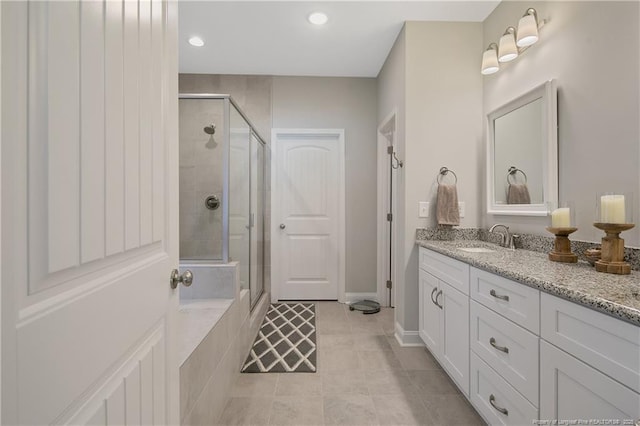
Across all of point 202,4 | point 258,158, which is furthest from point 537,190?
point 202,4

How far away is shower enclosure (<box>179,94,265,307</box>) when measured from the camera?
207cm

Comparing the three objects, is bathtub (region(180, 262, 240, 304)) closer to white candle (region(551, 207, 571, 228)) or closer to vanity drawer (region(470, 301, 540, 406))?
vanity drawer (region(470, 301, 540, 406))

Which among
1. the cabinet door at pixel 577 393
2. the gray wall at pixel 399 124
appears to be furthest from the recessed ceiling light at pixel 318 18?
the cabinet door at pixel 577 393

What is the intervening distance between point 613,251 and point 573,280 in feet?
1.07

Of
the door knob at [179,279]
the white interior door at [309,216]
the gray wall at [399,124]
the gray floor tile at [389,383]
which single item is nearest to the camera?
the door knob at [179,279]

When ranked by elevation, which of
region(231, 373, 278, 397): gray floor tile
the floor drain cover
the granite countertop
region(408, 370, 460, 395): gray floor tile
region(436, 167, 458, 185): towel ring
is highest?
region(436, 167, 458, 185): towel ring

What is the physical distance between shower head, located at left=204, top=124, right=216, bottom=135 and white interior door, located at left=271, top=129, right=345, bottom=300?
1.28 metres

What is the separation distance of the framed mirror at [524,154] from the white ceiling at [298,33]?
2.93 ft

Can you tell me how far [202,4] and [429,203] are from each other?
2302 millimetres

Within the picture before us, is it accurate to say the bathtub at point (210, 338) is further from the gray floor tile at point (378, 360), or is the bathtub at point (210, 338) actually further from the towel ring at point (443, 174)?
the towel ring at point (443, 174)

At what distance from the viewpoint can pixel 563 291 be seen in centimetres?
92

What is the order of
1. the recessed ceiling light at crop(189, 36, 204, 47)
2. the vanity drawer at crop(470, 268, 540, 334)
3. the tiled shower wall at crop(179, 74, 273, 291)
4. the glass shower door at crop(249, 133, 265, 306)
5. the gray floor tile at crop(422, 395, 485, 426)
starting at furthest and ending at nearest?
the tiled shower wall at crop(179, 74, 273, 291) < the glass shower door at crop(249, 133, 265, 306) < the recessed ceiling light at crop(189, 36, 204, 47) < the gray floor tile at crop(422, 395, 485, 426) < the vanity drawer at crop(470, 268, 540, 334)

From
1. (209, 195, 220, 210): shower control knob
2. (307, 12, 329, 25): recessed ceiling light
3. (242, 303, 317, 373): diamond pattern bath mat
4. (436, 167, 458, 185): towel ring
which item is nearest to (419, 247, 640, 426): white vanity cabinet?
(436, 167, 458, 185): towel ring

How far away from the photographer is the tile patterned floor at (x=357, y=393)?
1527 mm
